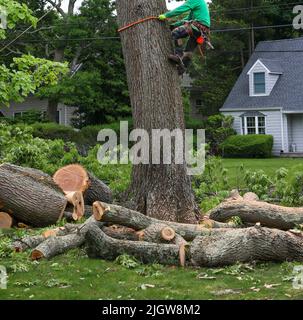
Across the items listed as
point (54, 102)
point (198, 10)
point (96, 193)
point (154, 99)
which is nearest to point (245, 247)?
point (154, 99)

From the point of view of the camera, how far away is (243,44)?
37.0 metres

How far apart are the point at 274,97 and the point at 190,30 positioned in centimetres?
2441

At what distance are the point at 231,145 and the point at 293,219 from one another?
21.8 m

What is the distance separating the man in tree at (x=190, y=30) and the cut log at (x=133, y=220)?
2.30 meters

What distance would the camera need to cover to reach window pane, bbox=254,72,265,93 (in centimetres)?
3303

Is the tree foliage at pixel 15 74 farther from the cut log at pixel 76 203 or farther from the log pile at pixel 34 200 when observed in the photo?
the cut log at pixel 76 203

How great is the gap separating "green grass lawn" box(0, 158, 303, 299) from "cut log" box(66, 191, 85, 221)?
2943mm

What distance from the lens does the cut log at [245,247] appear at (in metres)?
6.97

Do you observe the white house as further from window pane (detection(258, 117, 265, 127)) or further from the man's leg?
the man's leg

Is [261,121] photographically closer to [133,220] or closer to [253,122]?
[253,122]

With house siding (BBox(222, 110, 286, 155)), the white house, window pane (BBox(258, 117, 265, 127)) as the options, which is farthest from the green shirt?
window pane (BBox(258, 117, 265, 127))

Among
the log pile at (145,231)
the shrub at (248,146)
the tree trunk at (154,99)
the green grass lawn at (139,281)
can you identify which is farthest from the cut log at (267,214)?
the shrub at (248,146)

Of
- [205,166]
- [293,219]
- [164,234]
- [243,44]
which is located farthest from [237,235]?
[243,44]

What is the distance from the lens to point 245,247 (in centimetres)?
699
